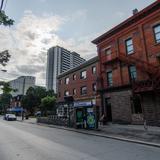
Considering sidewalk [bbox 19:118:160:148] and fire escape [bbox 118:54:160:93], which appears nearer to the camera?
sidewalk [bbox 19:118:160:148]

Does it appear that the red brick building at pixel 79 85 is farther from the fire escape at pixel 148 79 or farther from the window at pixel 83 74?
the fire escape at pixel 148 79

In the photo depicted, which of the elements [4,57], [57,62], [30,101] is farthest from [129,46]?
[30,101]

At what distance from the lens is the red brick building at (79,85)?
29234mm

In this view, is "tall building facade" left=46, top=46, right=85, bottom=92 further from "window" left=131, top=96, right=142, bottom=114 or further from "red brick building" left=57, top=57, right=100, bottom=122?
"window" left=131, top=96, right=142, bottom=114

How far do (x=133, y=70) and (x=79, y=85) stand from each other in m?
13.5

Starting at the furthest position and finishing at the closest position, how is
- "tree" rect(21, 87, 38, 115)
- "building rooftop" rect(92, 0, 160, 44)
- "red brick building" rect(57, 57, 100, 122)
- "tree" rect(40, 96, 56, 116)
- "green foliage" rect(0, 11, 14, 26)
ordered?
"tree" rect(21, 87, 38, 115), "tree" rect(40, 96, 56, 116), "red brick building" rect(57, 57, 100, 122), "building rooftop" rect(92, 0, 160, 44), "green foliage" rect(0, 11, 14, 26)

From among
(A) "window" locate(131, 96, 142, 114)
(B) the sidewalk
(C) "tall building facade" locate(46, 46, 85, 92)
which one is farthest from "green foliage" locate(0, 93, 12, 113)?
(B) the sidewalk

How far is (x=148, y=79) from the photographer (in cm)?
1803

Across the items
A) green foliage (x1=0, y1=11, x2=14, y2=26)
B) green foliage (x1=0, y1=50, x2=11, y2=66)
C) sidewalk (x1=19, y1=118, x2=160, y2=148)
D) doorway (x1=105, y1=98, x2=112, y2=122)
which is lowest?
sidewalk (x1=19, y1=118, x2=160, y2=148)

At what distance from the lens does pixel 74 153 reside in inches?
307

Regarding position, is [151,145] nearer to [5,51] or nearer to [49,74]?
[5,51]

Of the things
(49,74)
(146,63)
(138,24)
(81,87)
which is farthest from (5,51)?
(49,74)

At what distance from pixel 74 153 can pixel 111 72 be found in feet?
57.2

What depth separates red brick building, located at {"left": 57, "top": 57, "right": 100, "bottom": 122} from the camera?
95.9 ft
